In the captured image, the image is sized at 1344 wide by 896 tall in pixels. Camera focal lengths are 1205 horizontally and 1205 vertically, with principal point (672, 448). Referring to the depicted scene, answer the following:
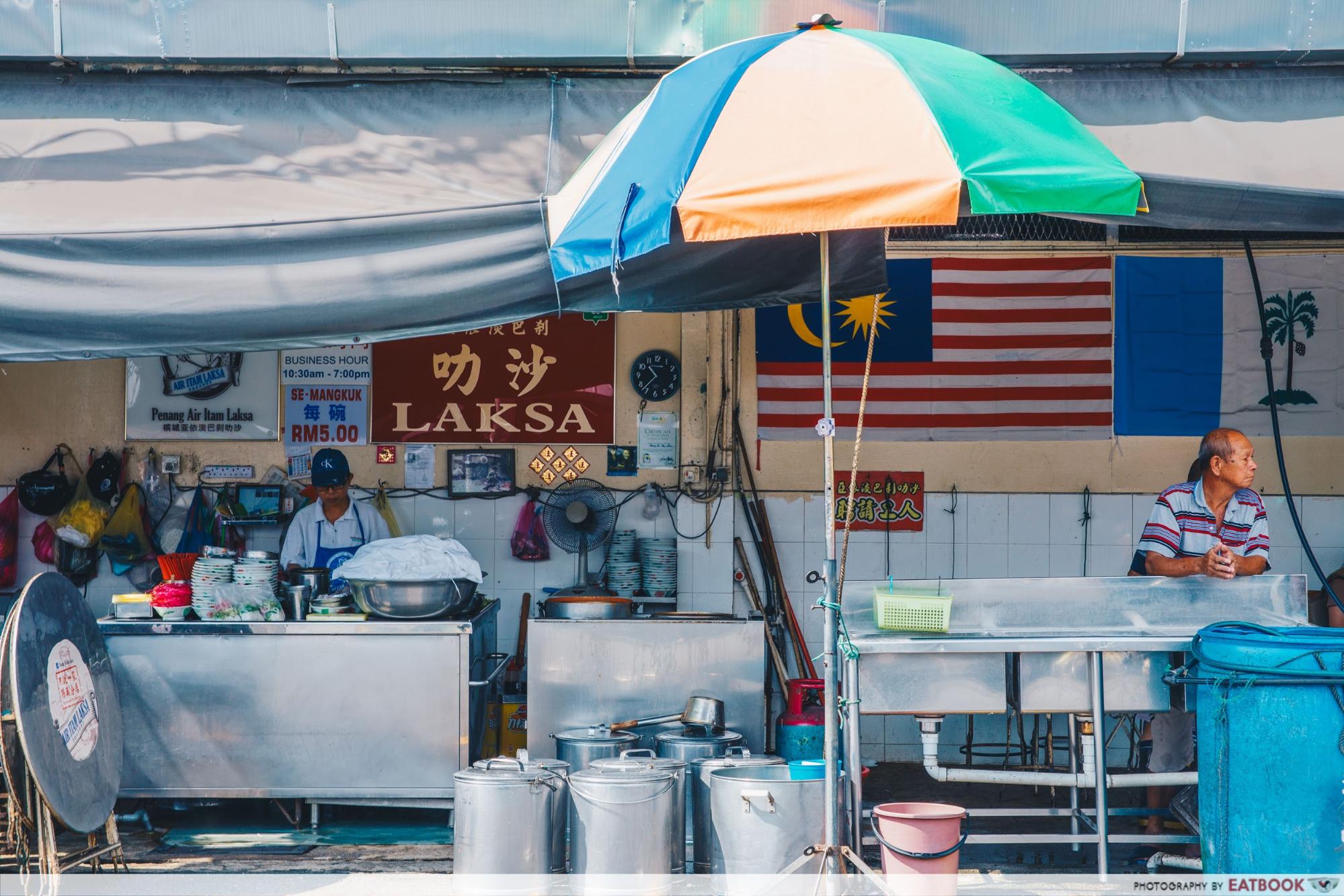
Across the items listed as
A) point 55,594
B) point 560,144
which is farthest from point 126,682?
point 560,144

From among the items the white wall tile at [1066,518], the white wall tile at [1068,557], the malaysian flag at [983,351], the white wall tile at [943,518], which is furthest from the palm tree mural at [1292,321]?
the white wall tile at [943,518]

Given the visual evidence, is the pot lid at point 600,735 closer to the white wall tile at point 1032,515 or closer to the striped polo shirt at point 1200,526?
the striped polo shirt at point 1200,526

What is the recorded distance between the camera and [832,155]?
139 inches

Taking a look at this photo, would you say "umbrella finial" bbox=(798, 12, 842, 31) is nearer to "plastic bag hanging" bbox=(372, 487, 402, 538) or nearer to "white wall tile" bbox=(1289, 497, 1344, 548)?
"plastic bag hanging" bbox=(372, 487, 402, 538)

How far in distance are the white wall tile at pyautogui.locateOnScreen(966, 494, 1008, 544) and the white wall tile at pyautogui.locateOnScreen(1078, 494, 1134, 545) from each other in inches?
20.1

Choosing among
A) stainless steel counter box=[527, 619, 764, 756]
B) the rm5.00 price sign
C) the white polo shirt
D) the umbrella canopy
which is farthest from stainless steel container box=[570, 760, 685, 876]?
the rm5.00 price sign

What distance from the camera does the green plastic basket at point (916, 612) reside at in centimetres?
478

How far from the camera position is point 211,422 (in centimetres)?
714

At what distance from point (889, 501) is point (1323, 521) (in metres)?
2.48

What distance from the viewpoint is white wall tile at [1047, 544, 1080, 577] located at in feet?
23.1

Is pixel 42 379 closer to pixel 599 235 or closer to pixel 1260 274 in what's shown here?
pixel 599 235

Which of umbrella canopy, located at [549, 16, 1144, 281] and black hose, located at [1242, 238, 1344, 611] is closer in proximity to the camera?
umbrella canopy, located at [549, 16, 1144, 281]

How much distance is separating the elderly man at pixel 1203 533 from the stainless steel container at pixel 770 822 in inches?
68.6

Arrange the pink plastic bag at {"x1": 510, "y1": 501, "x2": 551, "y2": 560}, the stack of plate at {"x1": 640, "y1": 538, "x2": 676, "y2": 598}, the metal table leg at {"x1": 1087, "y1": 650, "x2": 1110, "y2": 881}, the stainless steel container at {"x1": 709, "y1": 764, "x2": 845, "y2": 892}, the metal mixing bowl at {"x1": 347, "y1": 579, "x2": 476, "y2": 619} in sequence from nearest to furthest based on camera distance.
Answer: the stainless steel container at {"x1": 709, "y1": 764, "x2": 845, "y2": 892} < the metal table leg at {"x1": 1087, "y1": 650, "x2": 1110, "y2": 881} < the metal mixing bowl at {"x1": 347, "y1": 579, "x2": 476, "y2": 619} < the stack of plate at {"x1": 640, "y1": 538, "x2": 676, "y2": 598} < the pink plastic bag at {"x1": 510, "y1": 501, "x2": 551, "y2": 560}
